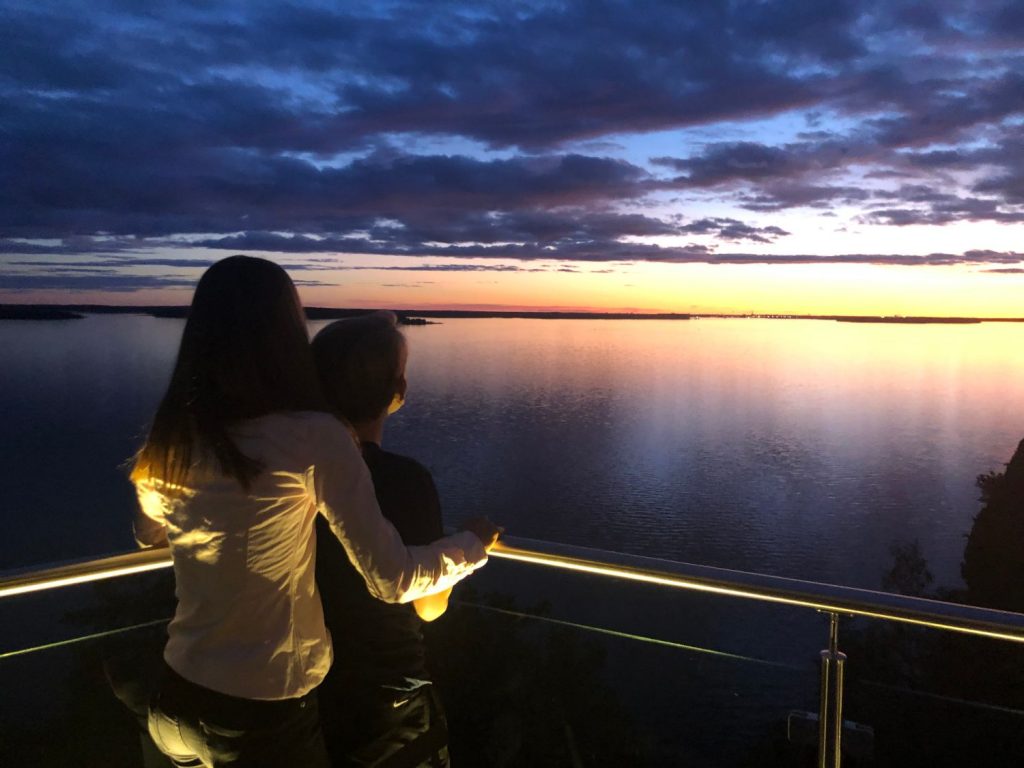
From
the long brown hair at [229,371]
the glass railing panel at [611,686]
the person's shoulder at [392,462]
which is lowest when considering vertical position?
the glass railing panel at [611,686]

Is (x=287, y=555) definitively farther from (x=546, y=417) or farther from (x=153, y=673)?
(x=546, y=417)

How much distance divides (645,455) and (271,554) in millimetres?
42397

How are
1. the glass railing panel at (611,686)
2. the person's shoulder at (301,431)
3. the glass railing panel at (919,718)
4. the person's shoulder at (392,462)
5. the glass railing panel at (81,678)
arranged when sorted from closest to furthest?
the person's shoulder at (301,431) < the person's shoulder at (392,462) < the glass railing panel at (919,718) < the glass railing panel at (81,678) < the glass railing panel at (611,686)

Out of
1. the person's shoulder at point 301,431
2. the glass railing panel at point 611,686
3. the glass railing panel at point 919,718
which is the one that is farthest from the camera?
the glass railing panel at point 611,686

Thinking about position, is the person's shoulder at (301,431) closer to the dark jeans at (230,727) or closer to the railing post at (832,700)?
the dark jeans at (230,727)

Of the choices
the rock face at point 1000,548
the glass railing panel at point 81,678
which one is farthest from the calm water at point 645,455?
the glass railing panel at point 81,678

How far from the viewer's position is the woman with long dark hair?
1.19 m

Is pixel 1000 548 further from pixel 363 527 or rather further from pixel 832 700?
pixel 363 527

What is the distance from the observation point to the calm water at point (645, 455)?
104 feet

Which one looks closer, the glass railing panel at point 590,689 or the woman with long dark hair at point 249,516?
the woman with long dark hair at point 249,516

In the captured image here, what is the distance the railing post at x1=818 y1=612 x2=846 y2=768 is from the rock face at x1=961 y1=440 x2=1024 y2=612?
27.3 m

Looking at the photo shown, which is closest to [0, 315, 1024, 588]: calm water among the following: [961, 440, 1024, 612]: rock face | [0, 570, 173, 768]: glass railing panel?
[961, 440, 1024, 612]: rock face

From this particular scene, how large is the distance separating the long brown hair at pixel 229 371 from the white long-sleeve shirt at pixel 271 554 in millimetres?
28

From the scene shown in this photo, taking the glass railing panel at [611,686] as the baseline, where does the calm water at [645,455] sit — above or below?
below
